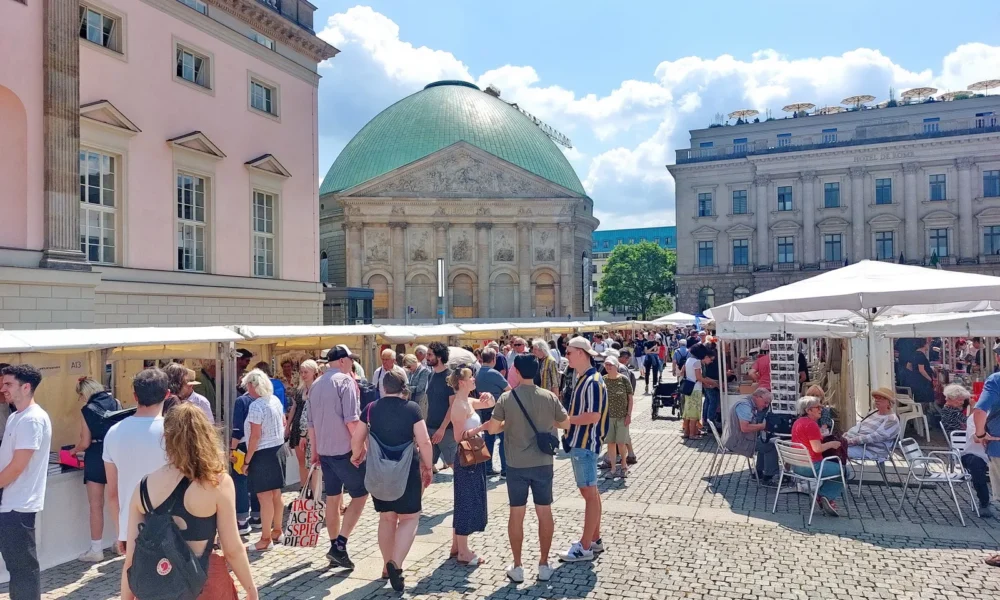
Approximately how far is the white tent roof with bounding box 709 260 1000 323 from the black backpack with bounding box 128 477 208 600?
9011 mm

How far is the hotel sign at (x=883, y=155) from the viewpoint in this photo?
56688 millimetres

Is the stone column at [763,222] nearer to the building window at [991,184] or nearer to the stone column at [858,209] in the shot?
the stone column at [858,209]

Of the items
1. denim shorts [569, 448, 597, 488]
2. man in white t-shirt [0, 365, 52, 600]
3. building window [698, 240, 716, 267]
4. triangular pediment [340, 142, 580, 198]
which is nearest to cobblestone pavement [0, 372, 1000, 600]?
denim shorts [569, 448, 597, 488]

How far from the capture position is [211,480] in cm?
377

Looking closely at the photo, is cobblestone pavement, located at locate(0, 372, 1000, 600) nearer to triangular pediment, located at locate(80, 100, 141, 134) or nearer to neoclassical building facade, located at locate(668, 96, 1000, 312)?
triangular pediment, located at locate(80, 100, 141, 134)

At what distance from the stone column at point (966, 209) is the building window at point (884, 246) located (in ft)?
15.0

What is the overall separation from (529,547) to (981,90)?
2633 inches

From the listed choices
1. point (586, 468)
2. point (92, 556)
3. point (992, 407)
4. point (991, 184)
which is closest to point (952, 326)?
point (992, 407)

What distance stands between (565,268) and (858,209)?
23253 mm

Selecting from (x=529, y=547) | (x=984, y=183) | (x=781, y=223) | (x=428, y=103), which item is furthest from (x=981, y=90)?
(x=529, y=547)

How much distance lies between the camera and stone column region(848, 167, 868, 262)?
57.8m

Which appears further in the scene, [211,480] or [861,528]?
[861,528]

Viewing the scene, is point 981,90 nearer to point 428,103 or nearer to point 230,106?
point 428,103

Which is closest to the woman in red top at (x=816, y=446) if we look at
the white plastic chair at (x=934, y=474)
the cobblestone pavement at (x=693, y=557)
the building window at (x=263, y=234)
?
the cobblestone pavement at (x=693, y=557)
